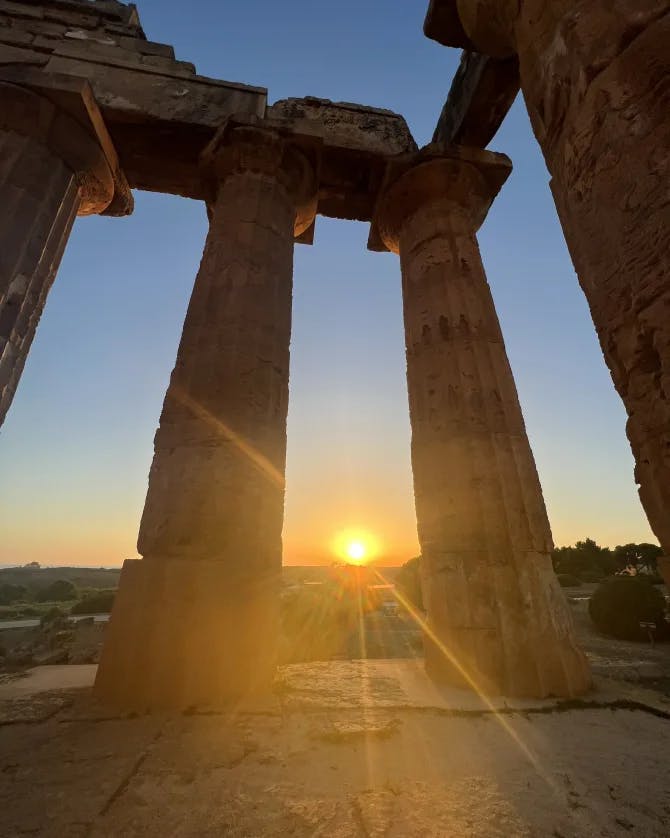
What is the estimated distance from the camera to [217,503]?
3672 mm

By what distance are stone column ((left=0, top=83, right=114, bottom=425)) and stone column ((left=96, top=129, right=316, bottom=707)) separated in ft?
7.07

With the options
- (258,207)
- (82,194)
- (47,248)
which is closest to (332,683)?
(258,207)

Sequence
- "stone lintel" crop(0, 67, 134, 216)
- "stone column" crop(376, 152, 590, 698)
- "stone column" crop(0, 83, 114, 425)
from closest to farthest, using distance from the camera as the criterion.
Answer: "stone column" crop(376, 152, 590, 698) < "stone column" crop(0, 83, 114, 425) < "stone lintel" crop(0, 67, 134, 216)

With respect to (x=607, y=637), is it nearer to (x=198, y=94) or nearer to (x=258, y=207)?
(x=258, y=207)

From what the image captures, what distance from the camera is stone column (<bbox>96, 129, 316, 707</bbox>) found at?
3.17 meters

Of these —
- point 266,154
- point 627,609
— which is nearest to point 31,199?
point 266,154

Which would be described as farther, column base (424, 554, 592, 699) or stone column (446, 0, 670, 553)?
column base (424, 554, 592, 699)

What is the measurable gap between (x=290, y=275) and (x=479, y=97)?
532cm

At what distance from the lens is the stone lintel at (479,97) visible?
22.2ft

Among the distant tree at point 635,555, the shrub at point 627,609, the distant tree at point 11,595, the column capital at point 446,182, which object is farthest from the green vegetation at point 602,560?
the distant tree at point 11,595

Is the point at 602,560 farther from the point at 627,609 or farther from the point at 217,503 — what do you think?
the point at 217,503

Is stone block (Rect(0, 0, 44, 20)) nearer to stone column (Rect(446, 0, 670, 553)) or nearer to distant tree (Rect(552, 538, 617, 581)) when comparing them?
stone column (Rect(446, 0, 670, 553))

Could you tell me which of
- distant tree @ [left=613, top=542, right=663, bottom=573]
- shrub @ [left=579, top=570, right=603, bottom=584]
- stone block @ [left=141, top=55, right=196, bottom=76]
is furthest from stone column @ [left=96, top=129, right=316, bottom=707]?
distant tree @ [left=613, top=542, right=663, bottom=573]

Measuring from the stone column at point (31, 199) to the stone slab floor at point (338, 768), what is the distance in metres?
3.92
